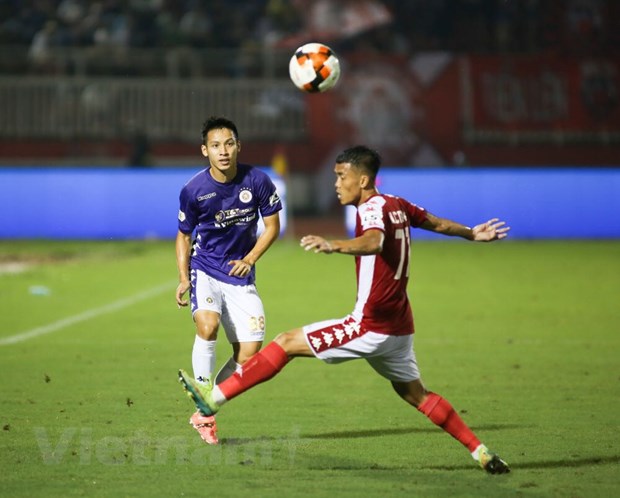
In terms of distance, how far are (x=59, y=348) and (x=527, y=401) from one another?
16.4 ft

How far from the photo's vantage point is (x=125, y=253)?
73.0ft

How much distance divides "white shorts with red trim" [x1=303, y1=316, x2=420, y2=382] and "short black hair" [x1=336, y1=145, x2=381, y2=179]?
2.78 ft

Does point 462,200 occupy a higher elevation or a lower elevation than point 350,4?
lower

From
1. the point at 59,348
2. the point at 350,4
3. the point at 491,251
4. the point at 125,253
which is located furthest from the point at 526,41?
the point at 59,348

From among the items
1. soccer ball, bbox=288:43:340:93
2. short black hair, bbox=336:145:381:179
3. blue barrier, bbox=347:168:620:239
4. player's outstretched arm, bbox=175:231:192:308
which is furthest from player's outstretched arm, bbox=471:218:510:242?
blue barrier, bbox=347:168:620:239

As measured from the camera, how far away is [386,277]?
20.7 ft

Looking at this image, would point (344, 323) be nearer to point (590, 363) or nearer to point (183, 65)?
point (590, 363)

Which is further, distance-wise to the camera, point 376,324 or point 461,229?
point 461,229

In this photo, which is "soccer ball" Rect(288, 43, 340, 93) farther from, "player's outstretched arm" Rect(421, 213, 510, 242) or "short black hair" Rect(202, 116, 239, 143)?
"player's outstretched arm" Rect(421, 213, 510, 242)

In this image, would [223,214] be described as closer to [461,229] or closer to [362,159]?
[362,159]

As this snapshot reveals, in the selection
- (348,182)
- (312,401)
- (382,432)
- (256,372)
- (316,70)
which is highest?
(316,70)

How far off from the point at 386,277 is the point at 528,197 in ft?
65.7

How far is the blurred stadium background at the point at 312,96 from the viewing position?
28.5 metres

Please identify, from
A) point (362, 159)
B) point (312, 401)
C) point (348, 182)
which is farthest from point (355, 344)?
point (312, 401)
